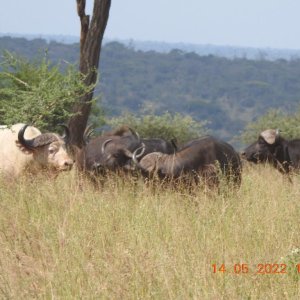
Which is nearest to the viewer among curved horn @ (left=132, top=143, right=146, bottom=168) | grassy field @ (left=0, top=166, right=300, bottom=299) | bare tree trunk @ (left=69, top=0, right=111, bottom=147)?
grassy field @ (left=0, top=166, right=300, bottom=299)

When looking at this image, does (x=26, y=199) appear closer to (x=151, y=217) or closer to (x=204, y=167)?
(x=151, y=217)

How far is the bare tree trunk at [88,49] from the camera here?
13.7m

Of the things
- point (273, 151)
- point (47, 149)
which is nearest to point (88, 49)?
point (273, 151)

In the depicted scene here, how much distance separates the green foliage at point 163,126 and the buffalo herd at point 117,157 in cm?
1340

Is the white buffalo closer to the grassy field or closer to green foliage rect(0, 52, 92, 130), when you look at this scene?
the grassy field

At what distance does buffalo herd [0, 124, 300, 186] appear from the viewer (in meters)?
9.75

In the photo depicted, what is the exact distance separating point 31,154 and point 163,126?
15547 mm

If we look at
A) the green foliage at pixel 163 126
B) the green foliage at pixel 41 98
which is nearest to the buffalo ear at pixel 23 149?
the green foliage at pixel 41 98

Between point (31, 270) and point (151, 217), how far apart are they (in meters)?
1.63

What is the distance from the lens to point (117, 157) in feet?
36.0

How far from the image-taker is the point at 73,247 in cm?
658

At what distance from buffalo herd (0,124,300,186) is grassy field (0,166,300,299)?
649 millimetres

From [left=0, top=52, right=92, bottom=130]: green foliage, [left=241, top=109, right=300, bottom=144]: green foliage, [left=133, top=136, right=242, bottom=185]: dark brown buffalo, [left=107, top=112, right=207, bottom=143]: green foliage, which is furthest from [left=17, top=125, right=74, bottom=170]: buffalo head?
[left=241, top=109, right=300, bottom=144]: green foliage
